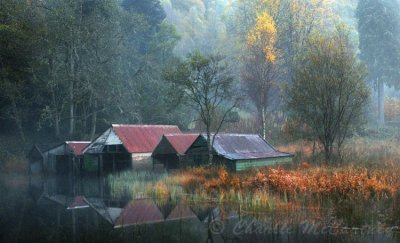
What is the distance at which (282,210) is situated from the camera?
668 inches

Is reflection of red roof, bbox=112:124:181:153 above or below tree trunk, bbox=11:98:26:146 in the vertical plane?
below

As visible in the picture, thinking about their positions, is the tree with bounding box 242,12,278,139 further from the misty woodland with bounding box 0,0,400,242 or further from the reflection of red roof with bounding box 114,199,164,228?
the reflection of red roof with bounding box 114,199,164,228

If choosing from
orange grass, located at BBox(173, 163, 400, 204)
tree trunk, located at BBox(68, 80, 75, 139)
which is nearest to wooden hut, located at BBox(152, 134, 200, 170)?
orange grass, located at BBox(173, 163, 400, 204)

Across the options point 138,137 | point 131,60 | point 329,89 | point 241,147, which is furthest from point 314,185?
point 131,60

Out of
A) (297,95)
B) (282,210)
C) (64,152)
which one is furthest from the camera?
(64,152)

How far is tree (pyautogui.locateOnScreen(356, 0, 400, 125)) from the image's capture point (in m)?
52.4

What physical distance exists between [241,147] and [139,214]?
15444mm

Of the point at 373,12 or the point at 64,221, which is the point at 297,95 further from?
the point at 373,12

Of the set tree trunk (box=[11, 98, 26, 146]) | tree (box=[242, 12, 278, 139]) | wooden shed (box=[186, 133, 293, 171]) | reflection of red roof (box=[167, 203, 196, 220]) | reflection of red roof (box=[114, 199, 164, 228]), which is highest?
tree (box=[242, 12, 278, 139])

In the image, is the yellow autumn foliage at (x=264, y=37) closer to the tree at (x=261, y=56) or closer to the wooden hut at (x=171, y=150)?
the tree at (x=261, y=56)

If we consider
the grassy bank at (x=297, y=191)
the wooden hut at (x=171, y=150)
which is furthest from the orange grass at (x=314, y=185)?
the wooden hut at (x=171, y=150)

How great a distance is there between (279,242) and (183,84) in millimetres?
19411

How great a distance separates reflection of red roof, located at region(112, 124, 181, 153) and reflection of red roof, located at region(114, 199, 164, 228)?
15.9 m

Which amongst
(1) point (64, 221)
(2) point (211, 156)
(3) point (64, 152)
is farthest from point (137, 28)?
(1) point (64, 221)
